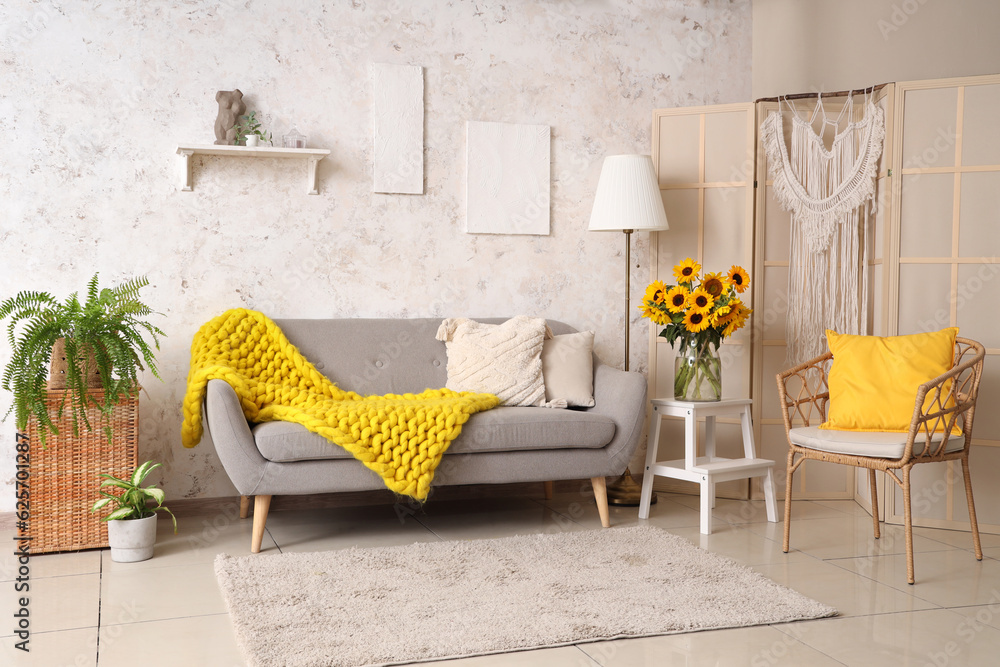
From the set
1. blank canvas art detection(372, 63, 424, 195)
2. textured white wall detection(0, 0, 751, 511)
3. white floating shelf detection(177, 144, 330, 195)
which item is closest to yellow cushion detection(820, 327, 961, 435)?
textured white wall detection(0, 0, 751, 511)

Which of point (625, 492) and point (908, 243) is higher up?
point (908, 243)

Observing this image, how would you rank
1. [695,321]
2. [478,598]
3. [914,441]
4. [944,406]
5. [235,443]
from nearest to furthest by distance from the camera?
[478,598] → [914,441] → [235,443] → [944,406] → [695,321]

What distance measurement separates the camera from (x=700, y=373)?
3.42m

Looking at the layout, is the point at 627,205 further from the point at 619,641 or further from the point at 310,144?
the point at 619,641

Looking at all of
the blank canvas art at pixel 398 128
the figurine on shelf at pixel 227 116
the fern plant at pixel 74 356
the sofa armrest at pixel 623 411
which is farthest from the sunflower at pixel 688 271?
the fern plant at pixel 74 356

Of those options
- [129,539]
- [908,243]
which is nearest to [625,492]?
[908,243]

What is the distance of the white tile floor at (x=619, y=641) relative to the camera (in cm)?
202

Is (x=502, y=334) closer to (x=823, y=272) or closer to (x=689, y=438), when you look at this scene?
(x=689, y=438)

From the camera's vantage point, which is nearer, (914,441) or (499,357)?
(914,441)

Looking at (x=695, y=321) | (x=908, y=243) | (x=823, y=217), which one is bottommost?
(x=695, y=321)

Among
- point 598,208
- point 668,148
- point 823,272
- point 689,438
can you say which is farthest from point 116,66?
point 823,272

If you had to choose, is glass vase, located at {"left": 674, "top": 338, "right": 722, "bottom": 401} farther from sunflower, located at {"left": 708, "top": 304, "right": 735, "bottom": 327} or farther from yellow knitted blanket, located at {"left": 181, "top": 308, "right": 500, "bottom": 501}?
yellow knitted blanket, located at {"left": 181, "top": 308, "right": 500, "bottom": 501}

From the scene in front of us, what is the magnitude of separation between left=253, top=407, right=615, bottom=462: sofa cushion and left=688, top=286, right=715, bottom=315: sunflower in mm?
577

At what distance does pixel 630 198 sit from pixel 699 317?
25.0 inches
